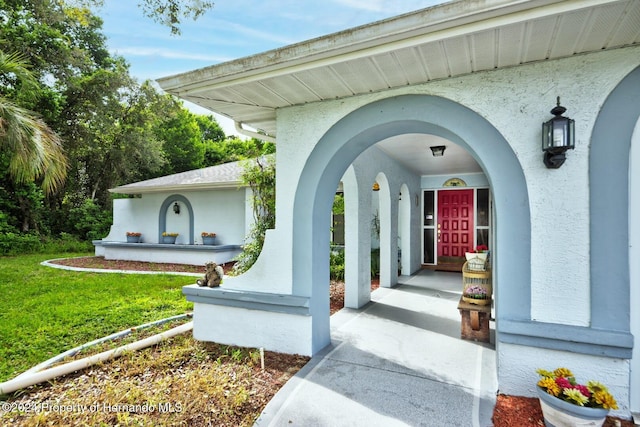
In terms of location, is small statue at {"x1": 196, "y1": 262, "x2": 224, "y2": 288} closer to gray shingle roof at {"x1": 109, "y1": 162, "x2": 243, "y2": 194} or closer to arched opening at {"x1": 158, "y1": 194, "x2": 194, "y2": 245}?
gray shingle roof at {"x1": 109, "y1": 162, "x2": 243, "y2": 194}

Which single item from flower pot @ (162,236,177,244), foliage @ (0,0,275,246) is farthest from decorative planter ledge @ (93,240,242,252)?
foliage @ (0,0,275,246)

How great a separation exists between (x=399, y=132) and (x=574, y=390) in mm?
3007

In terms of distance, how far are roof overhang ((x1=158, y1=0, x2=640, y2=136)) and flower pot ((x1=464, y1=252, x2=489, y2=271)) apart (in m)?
2.69

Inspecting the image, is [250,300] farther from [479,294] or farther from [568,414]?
[568,414]

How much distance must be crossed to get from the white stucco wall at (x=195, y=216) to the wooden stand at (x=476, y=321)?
8510 millimetres

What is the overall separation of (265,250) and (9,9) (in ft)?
56.5

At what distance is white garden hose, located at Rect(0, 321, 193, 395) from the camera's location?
3281 mm

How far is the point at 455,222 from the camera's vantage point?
36.8ft

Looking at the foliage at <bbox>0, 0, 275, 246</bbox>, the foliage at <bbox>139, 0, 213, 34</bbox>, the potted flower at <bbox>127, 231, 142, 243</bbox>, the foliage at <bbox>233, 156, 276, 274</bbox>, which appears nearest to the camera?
the foliage at <bbox>233, 156, 276, 274</bbox>

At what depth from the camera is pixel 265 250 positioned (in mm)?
4211

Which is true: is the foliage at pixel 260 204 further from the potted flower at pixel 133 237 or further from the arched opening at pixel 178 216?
the potted flower at pixel 133 237

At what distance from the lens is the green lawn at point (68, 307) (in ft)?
14.5

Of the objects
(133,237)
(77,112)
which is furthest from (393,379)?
(77,112)

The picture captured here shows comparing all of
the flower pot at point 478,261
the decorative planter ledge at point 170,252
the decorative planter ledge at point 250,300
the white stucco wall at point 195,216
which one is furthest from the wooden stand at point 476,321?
the decorative planter ledge at point 170,252
